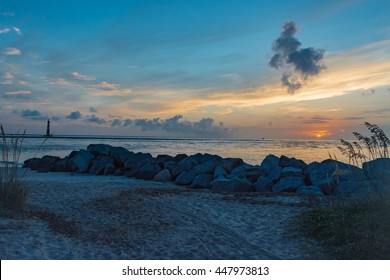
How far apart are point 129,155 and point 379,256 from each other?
17.7 m

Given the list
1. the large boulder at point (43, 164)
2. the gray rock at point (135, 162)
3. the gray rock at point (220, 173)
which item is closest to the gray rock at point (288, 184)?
the gray rock at point (220, 173)

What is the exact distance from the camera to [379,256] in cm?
634

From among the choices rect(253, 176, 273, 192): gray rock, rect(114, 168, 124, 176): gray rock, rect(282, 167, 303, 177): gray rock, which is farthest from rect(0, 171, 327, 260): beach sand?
rect(114, 168, 124, 176): gray rock

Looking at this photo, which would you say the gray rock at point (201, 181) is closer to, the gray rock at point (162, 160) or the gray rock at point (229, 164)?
the gray rock at point (229, 164)

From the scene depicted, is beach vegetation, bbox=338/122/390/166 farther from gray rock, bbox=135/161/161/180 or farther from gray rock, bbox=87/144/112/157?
gray rock, bbox=87/144/112/157

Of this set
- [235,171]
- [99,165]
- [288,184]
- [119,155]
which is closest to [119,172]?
[99,165]

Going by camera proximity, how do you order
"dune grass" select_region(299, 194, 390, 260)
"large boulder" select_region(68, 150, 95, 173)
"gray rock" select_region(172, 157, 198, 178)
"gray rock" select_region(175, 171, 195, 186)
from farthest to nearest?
1. "large boulder" select_region(68, 150, 95, 173)
2. "gray rock" select_region(172, 157, 198, 178)
3. "gray rock" select_region(175, 171, 195, 186)
4. "dune grass" select_region(299, 194, 390, 260)

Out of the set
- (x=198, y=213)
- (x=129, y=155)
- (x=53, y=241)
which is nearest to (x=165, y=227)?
(x=198, y=213)

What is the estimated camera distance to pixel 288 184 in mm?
14516

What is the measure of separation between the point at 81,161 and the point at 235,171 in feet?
31.1

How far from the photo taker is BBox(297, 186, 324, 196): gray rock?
1349 cm

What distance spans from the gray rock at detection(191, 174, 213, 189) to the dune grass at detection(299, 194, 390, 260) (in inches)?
281

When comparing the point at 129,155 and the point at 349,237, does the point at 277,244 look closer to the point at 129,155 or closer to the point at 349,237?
the point at 349,237

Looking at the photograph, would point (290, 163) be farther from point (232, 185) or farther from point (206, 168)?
point (232, 185)
